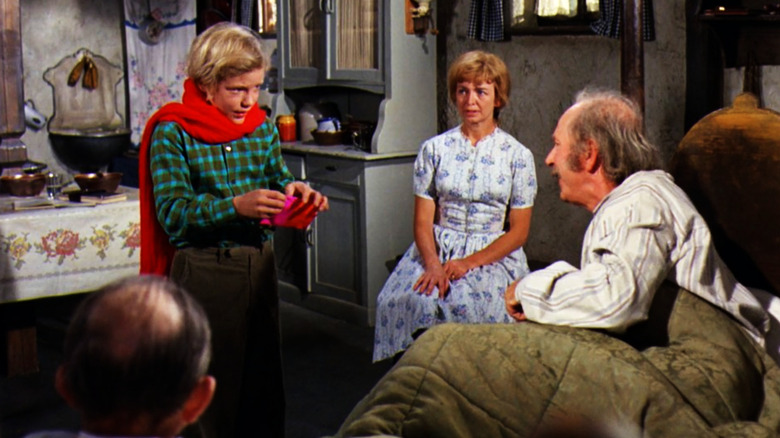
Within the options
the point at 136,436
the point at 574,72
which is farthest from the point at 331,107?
the point at 136,436

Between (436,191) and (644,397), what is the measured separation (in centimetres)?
198

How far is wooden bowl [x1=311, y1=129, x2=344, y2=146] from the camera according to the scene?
5.93m

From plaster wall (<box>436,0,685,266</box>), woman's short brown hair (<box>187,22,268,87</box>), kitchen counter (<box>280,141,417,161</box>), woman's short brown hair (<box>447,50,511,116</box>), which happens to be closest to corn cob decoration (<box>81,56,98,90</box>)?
kitchen counter (<box>280,141,417,161</box>)

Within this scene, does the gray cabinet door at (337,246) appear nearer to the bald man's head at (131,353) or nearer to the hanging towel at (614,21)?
the hanging towel at (614,21)

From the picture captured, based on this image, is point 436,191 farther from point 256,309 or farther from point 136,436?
point 136,436

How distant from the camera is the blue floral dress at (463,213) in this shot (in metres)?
3.91

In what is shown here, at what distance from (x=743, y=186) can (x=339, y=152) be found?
2.82 meters

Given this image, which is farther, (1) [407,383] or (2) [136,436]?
(1) [407,383]

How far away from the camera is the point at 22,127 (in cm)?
512

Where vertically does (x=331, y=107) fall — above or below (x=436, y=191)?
above

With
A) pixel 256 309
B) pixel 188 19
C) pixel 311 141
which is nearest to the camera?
pixel 256 309

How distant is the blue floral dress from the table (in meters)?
1.28

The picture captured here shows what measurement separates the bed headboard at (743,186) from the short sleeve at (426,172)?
1085 mm

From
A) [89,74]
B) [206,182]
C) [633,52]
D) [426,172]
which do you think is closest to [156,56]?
[89,74]
